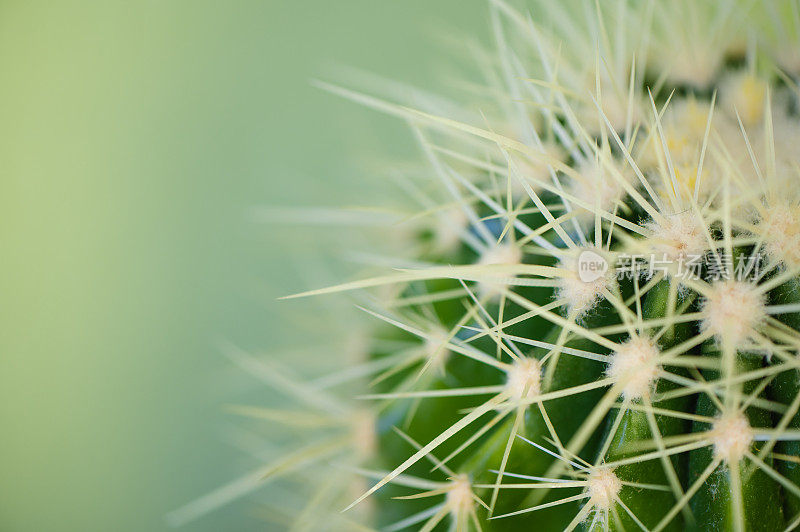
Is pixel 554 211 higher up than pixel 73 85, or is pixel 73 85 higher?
pixel 73 85

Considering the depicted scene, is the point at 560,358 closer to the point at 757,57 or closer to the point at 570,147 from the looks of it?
the point at 570,147

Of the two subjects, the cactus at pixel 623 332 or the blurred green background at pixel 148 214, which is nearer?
the cactus at pixel 623 332

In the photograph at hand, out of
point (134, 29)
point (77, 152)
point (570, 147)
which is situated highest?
point (134, 29)

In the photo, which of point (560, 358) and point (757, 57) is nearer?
point (560, 358)

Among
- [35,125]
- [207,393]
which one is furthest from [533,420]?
[35,125]

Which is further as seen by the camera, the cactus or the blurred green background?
the blurred green background

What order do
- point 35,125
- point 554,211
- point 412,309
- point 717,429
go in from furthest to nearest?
point 35,125 → point 412,309 → point 554,211 → point 717,429

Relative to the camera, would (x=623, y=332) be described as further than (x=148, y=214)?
No

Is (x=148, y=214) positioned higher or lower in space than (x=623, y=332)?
higher
